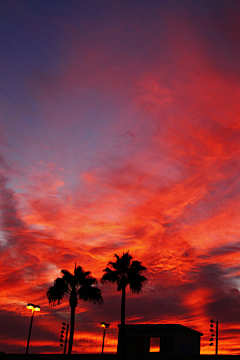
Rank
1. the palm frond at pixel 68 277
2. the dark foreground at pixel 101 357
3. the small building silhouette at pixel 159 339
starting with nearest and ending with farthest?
the dark foreground at pixel 101 357 → the palm frond at pixel 68 277 → the small building silhouette at pixel 159 339

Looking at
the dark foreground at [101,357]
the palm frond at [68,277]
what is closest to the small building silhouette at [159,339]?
the dark foreground at [101,357]

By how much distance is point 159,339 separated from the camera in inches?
1903

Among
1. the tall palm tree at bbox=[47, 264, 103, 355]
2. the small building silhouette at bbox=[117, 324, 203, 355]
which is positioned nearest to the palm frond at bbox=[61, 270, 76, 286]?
the tall palm tree at bbox=[47, 264, 103, 355]

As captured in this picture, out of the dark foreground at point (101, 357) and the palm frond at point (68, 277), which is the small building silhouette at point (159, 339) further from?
the palm frond at point (68, 277)

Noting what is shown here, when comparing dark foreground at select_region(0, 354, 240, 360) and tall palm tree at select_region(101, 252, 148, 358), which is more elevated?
tall palm tree at select_region(101, 252, 148, 358)

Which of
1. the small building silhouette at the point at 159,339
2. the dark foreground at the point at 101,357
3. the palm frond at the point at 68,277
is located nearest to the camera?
the dark foreground at the point at 101,357

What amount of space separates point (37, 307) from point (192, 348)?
21.8 m

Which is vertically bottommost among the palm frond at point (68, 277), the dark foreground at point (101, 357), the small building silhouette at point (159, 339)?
the dark foreground at point (101, 357)

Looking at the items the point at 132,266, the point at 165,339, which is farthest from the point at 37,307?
the point at 165,339

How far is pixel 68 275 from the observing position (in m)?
43.9

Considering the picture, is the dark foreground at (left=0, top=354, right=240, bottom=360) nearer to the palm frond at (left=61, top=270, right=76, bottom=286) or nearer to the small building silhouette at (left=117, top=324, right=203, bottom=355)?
the small building silhouette at (left=117, top=324, right=203, bottom=355)

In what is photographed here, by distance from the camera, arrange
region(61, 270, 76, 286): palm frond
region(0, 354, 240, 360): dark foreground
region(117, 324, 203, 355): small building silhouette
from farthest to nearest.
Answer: region(117, 324, 203, 355): small building silhouette
region(61, 270, 76, 286): palm frond
region(0, 354, 240, 360): dark foreground

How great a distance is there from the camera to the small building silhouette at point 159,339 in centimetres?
4725

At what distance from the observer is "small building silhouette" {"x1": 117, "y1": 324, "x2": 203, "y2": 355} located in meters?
47.2
